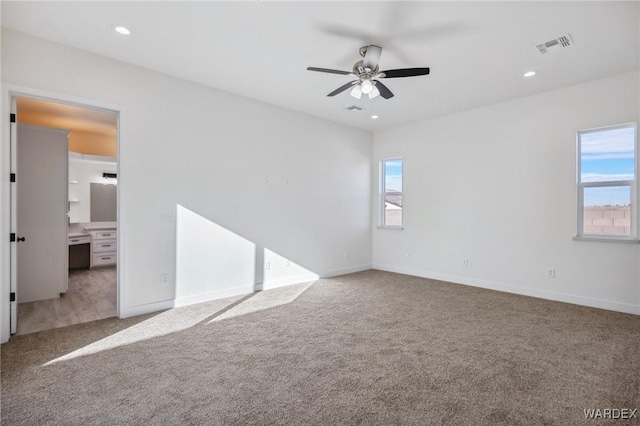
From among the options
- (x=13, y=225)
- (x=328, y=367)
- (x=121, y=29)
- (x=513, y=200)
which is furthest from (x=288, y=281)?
(x=121, y=29)

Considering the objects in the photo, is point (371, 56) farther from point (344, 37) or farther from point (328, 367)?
point (328, 367)

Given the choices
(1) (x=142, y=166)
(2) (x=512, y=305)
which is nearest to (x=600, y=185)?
(2) (x=512, y=305)

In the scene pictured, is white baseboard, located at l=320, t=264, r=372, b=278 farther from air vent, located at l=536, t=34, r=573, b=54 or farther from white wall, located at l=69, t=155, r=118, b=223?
white wall, located at l=69, t=155, r=118, b=223

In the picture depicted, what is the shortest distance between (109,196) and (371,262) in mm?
6197

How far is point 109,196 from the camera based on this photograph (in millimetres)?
7371

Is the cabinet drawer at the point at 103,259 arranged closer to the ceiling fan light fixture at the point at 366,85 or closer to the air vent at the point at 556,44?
the ceiling fan light fixture at the point at 366,85

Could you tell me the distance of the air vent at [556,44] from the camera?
10.1 ft

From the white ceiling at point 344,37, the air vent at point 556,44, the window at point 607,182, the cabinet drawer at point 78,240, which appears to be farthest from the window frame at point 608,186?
the cabinet drawer at point 78,240

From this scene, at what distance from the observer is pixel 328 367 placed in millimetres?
2531

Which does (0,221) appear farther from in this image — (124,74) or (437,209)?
(437,209)

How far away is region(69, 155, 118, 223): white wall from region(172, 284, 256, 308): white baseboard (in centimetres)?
460

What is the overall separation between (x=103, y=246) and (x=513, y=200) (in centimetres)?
775

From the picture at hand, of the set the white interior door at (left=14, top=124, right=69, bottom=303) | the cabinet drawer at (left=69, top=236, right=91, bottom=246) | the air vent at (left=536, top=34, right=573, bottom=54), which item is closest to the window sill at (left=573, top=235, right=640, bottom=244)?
the air vent at (left=536, top=34, right=573, bottom=54)

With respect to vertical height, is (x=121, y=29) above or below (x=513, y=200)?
above
